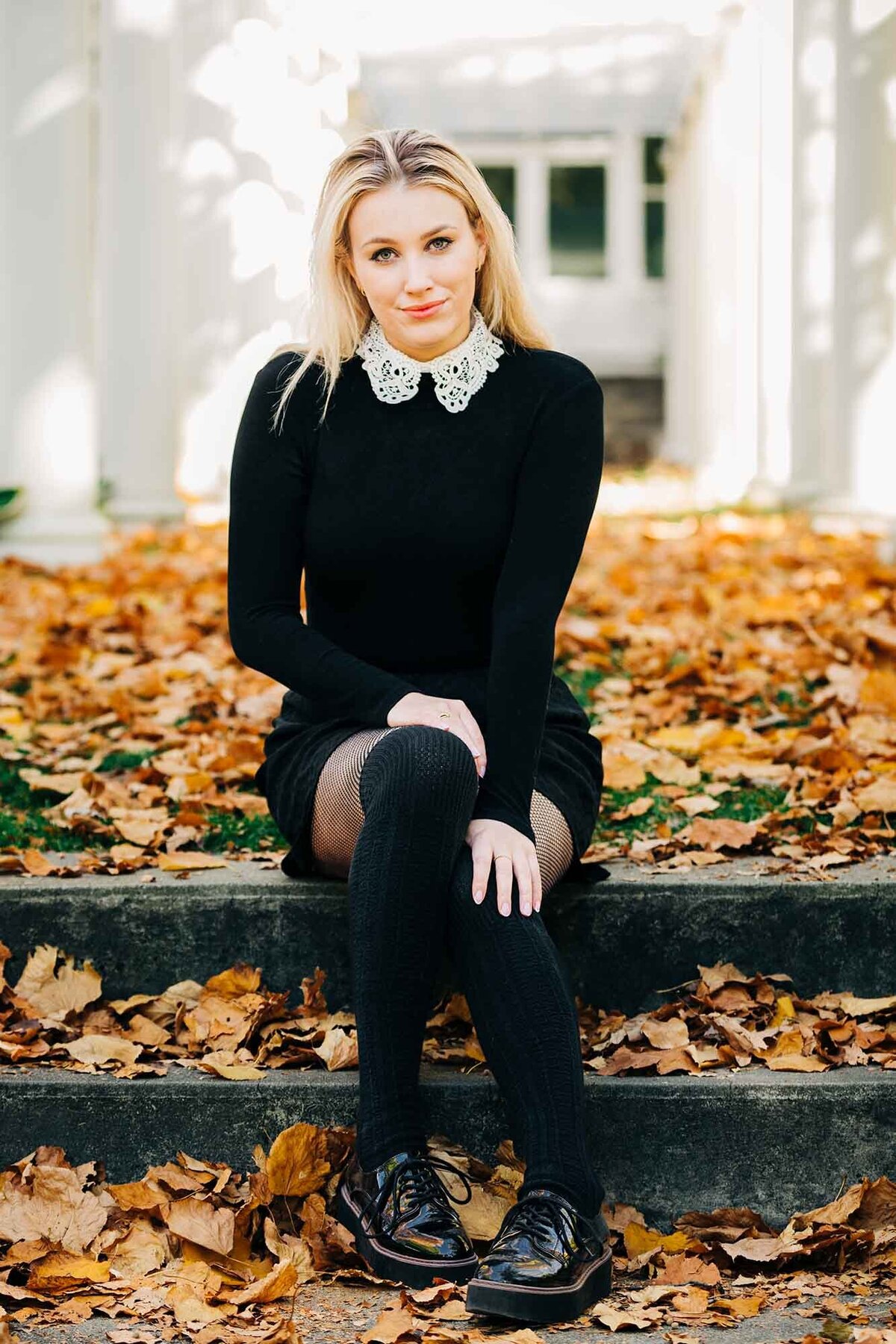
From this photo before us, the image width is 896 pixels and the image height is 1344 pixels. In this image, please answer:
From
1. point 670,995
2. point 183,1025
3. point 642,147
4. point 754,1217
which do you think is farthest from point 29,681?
point 642,147

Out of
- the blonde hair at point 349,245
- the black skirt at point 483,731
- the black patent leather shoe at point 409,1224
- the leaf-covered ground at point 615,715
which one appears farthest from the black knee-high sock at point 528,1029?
the blonde hair at point 349,245

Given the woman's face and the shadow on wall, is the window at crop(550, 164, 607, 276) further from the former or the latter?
the woman's face

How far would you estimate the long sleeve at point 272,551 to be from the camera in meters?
2.56

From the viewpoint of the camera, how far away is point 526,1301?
1968 millimetres

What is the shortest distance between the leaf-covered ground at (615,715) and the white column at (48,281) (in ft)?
2.41

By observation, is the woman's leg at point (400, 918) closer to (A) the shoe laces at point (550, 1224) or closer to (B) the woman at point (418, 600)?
(B) the woman at point (418, 600)

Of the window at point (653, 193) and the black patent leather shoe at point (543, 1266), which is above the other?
the window at point (653, 193)

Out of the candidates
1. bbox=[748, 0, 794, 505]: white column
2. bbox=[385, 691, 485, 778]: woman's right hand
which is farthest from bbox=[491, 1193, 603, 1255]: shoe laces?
bbox=[748, 0, 794, 505]: white column

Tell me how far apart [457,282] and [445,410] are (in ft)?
0.70

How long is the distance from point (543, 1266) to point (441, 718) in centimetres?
83

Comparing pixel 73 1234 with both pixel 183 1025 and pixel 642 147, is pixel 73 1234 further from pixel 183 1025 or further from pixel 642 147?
pixel 642 147

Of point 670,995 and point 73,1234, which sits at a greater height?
point 670,995

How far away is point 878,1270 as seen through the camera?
7.09ft

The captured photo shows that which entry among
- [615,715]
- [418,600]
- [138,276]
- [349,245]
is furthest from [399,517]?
[138,276]
